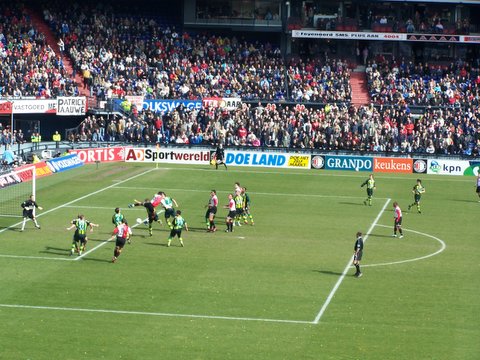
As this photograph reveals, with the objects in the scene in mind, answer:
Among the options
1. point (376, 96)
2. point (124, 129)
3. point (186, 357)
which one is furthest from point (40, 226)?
point (376, 96)

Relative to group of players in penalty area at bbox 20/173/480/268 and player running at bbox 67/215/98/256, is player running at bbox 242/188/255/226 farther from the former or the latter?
player running at bbox 67/215/98/256

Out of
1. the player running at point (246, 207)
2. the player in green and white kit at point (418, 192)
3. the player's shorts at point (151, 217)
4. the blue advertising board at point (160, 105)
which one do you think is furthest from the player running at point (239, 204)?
the blue advertising board at point (160, 105)

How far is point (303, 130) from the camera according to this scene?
76.1 meters

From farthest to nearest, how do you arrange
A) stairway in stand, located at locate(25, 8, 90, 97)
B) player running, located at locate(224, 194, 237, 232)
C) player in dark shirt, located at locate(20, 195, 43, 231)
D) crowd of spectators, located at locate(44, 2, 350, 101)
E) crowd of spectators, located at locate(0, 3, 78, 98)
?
crowd of spectators, located at locate(44, 2, 350, 101) < stairway in stand, located at locate(25, 8, 90, 97) < crowd of spectators, located at locate(0, 3, 78, 98) < player running, located at locate(224, 194, 237, 232) < player in dark shirt, located at locate(20, 195, 43, 231)

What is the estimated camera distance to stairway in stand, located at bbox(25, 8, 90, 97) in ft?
267

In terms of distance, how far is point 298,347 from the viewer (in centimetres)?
3025

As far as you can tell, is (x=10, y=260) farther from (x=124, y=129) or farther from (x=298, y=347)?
(x=124, y=129)

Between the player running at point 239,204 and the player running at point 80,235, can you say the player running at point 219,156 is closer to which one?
the player running at point 239,204

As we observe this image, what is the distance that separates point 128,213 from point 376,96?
3457 centimetres

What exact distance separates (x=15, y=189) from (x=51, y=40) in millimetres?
28472

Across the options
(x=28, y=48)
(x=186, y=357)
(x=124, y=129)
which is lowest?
(x=186, y=357)

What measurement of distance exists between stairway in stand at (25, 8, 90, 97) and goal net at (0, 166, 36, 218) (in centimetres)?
2134

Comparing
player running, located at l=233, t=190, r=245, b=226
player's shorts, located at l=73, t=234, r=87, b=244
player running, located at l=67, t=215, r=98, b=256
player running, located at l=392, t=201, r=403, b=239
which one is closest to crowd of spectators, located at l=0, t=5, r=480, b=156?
player running, located at l=233, t=190, r=245, b=226

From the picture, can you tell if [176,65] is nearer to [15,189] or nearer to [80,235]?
[15,189]
